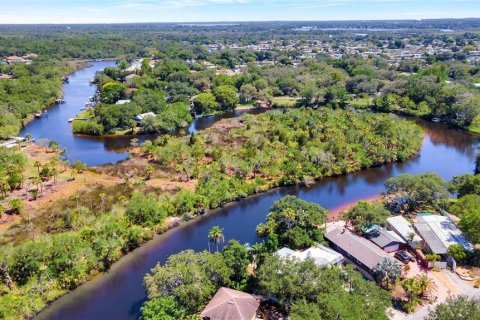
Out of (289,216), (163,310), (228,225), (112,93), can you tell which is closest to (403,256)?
(289,216)

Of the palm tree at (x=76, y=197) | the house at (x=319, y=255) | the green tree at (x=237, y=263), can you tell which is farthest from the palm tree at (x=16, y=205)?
the house at (x=319, y=255)

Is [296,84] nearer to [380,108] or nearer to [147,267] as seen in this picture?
[380,108]

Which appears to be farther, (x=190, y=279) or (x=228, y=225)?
(x=228, y=225)

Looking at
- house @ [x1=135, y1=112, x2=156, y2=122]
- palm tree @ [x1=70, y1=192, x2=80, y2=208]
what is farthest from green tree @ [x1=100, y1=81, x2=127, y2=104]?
palm tree @ [x1=70, y1=192, x2=80, y2=208]

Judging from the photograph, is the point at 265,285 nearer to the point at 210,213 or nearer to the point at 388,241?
the point at 388,241

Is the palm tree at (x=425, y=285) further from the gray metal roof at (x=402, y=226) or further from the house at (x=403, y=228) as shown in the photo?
the gray metal roof at (x=402, y=226)
